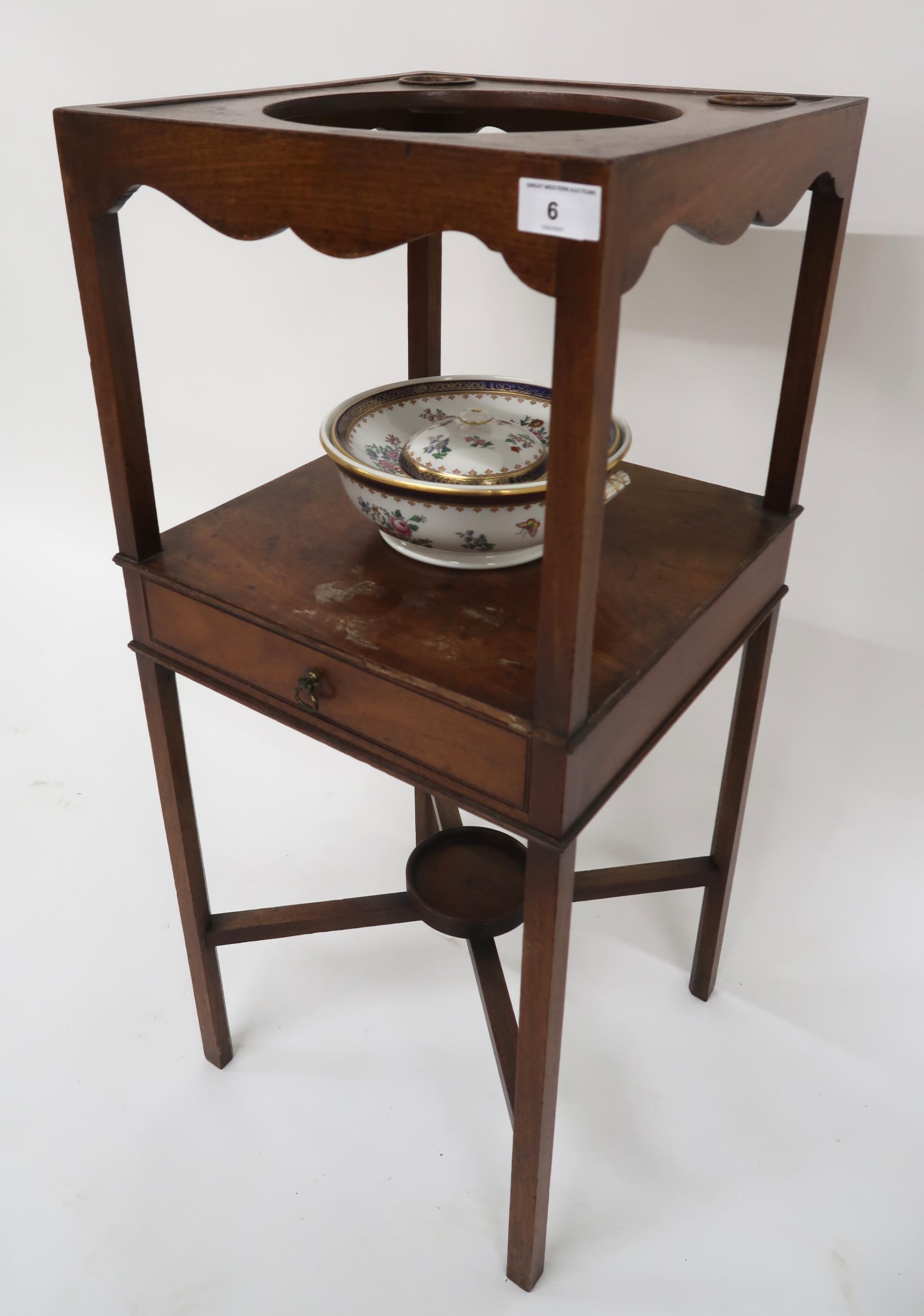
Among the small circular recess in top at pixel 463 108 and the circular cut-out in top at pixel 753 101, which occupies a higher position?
the circular cut-out in top at pixel 753 101

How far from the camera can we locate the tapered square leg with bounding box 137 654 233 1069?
3.91 feet

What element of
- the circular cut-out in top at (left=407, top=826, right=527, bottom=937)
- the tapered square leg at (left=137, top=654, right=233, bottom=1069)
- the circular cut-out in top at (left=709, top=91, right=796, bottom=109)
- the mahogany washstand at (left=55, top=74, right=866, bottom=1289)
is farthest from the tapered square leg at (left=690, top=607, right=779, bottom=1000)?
the tapered square leg at (left=137, top=654, right=233, bottom=1069)

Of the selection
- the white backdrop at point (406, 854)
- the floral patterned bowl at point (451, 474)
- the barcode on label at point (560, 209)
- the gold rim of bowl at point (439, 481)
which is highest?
the barcode on label at point (560, 209)

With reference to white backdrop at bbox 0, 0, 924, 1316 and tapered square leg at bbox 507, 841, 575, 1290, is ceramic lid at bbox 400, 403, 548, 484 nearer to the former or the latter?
tapered square leg at bbox 507, 841, 575, 1290

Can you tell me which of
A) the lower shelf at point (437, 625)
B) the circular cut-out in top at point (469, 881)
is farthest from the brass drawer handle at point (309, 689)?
the circular cut-out in top at point (469, 881)

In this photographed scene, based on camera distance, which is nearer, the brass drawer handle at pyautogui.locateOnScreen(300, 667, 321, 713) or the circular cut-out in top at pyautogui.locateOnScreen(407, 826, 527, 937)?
the brass drawer handle at pyautogui.locateOnScreen(300, 667, 321, 713)

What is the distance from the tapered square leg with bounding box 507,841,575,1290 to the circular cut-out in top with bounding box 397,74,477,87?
0.84m

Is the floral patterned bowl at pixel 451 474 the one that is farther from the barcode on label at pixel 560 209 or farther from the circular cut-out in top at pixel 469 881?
the circular cut-out in top at pixel 469 881

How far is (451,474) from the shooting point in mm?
1010

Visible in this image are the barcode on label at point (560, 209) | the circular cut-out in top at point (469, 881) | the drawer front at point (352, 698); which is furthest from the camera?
the circular cut-out in top at point (469, 881)

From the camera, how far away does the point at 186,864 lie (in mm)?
1278

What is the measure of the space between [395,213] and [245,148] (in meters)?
0.15

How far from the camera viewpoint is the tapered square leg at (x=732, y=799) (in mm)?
1291

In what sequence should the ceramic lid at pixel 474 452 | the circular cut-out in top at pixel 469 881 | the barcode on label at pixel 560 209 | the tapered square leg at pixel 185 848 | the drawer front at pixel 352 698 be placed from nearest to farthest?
the barcode on label at pixel 560 209 < the drawer front at pixel 352 698 < the ceramic lid at pixel 474 452 < the tapered square leg at pixel 185 848 < the circular cut-out in top at pixel 469 881
